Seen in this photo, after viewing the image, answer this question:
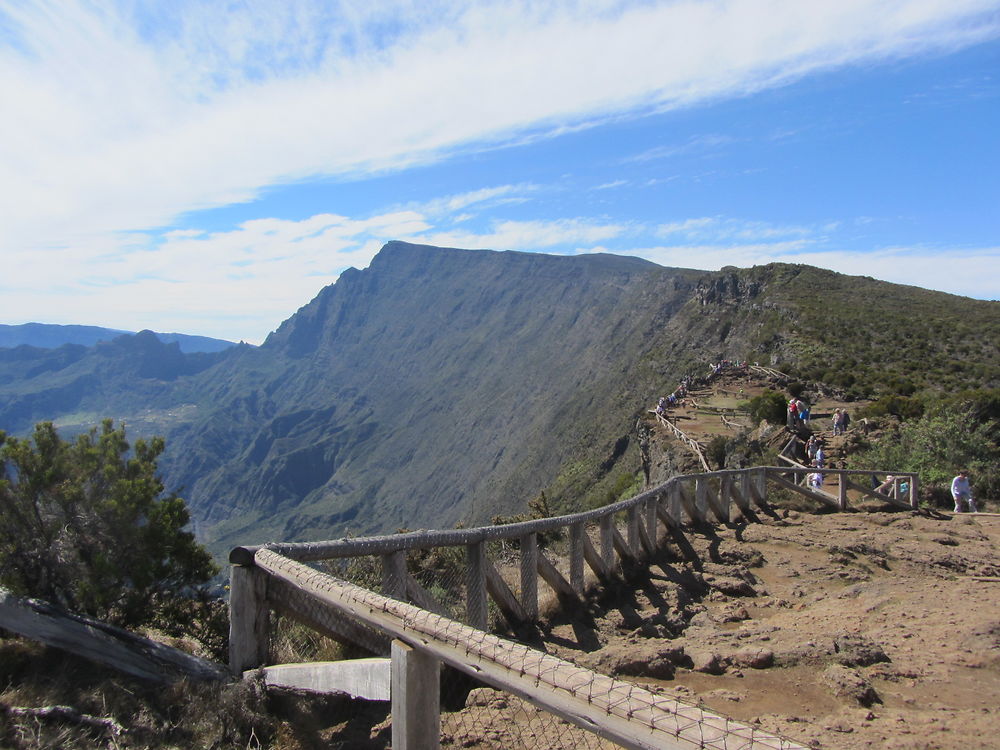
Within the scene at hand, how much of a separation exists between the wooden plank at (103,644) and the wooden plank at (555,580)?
2479mm

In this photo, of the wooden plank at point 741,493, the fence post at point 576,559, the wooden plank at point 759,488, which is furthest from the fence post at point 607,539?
the wooden plank at point 759,488

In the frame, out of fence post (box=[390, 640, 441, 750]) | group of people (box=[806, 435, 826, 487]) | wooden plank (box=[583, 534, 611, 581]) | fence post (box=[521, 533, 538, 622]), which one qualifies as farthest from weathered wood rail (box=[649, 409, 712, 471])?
fence post (box=[390, 640, 441, 750])

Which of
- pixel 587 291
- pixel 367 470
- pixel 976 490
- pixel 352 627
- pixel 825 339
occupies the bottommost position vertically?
pixel 367 470

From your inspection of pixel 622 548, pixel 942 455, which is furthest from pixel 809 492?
pixel 622 548

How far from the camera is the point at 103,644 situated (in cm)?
407

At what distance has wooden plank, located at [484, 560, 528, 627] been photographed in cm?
500

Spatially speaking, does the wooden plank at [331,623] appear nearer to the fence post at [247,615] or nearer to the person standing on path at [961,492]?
the fence post at [247,615]

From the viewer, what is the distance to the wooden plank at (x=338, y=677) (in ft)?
9.94

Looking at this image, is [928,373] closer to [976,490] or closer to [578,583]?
[976,490]

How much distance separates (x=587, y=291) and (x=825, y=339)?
370ft

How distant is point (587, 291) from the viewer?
157625 millimetres

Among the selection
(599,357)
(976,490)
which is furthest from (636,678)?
(599,357)

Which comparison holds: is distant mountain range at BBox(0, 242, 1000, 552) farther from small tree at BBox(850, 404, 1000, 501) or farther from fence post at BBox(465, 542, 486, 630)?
small tree at BBox(850, 404, 1000, 501)

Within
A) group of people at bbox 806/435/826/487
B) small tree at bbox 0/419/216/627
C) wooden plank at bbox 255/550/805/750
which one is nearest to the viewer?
wooden plank at bbox 255/550/805/750
